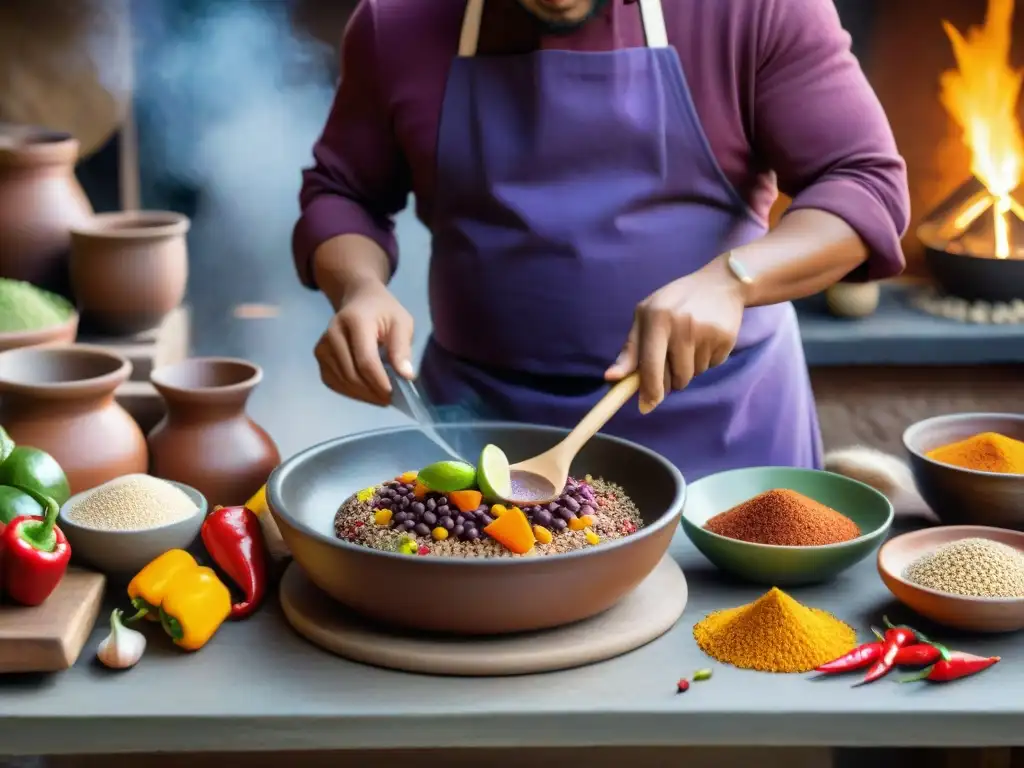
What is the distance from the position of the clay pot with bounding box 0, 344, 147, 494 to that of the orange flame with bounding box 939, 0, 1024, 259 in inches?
95.0

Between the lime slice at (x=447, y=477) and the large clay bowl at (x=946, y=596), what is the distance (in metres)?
Result: 0.41

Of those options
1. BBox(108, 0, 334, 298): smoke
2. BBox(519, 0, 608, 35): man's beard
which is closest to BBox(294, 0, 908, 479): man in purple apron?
BBox(519, 0, 608, 35): man's beard

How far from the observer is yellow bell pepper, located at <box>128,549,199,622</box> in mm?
1125

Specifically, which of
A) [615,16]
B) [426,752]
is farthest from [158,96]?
[426,752]

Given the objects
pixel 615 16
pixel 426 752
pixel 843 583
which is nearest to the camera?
pixel 843 583

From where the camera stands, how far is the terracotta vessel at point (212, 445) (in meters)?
1.38

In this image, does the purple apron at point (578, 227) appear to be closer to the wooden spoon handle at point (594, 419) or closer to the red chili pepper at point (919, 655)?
the wooden spoon handle at point (594, 419)

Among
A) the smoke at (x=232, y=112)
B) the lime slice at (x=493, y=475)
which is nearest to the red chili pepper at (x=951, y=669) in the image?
the lime slice at (x=493, y=475)

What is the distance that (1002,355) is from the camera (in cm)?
296

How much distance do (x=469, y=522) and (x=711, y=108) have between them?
71 cm

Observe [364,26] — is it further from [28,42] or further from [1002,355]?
[1002,355]

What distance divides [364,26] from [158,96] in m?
1.58

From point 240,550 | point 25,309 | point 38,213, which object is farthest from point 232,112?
point 240,550

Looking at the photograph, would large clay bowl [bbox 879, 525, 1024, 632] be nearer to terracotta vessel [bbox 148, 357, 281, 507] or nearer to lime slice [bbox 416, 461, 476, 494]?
lime slice [bbox 416, 461, 476, 494]
